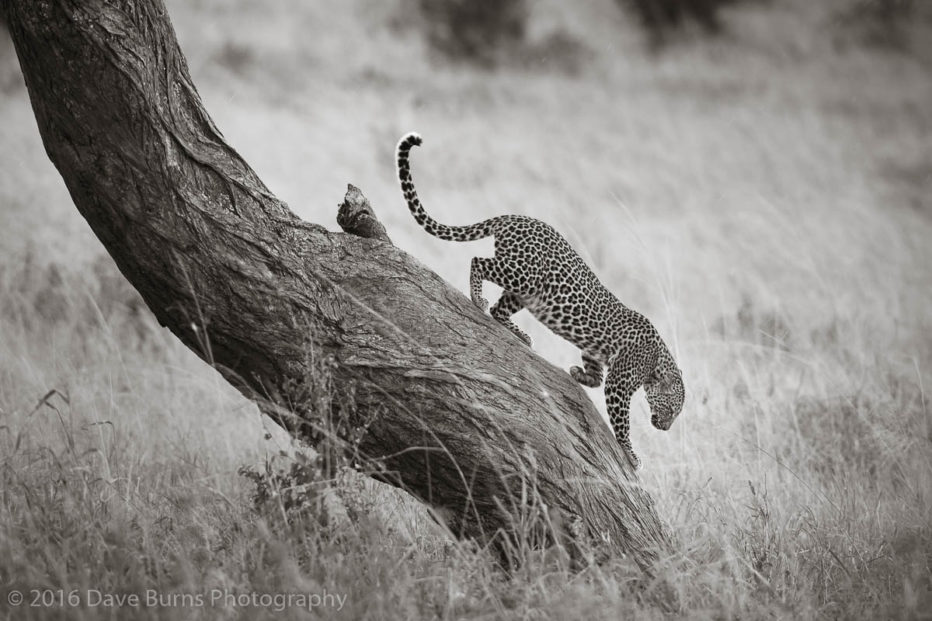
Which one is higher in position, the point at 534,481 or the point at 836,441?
the point at 836,441

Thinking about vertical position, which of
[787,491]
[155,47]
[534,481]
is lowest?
[534,481]

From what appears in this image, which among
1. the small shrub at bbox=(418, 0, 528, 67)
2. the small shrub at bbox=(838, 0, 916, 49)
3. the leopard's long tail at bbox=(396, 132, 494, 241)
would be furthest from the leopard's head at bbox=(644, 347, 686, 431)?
the small shrub at bbox=(838, 0, 916, 49)

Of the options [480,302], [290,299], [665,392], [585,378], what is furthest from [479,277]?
A: [665,392]

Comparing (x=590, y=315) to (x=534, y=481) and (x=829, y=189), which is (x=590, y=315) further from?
(x=829, y=189)

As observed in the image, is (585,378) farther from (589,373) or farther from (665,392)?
(665,392)

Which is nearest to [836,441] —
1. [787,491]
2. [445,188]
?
[787,491]

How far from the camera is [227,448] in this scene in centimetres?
725

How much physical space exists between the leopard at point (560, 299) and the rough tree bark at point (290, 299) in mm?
722

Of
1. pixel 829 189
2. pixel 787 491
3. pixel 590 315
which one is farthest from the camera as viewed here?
pixel 829 189

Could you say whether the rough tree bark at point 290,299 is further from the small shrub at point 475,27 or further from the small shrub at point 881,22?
the small shrub at point 881,22

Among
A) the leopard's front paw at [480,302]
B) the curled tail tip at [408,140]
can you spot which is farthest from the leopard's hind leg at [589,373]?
the curled tail tip at [408,140]

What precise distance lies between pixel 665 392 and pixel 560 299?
4.06ft

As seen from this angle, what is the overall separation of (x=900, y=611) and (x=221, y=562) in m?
3.34

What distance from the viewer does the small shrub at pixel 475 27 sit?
18859 millimetres
